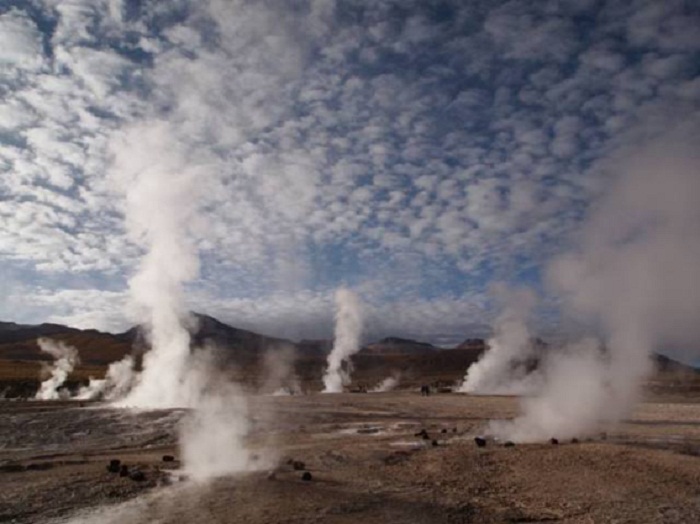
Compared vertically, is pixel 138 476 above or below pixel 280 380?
below

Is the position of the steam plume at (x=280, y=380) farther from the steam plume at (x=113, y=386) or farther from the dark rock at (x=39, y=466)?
the dark rock at (x=39, y=466)

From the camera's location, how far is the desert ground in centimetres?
1752

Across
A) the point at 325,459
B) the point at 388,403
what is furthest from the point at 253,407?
the point at 325,459

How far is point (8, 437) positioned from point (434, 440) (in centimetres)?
2625

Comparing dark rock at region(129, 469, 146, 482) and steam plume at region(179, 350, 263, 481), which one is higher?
steam plume at region(179, 350, 263, 481)

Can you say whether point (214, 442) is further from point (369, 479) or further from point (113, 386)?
point (113, 386)

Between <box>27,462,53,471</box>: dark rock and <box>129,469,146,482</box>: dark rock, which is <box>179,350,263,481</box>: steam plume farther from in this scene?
<box>27,462,53,471</box>: dark rock

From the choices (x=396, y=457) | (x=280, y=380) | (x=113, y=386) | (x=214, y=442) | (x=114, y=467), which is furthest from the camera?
(x=280, y=380)

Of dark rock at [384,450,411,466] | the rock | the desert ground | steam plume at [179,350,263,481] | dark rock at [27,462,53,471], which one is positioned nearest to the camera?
the desert ground

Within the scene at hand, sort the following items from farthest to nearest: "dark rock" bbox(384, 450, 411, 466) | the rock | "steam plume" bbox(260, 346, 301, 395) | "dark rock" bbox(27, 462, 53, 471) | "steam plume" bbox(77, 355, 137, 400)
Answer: "steam plume" bbox(260, 346, 301, 395) < "steam plume" bbox(77, 355, 137, 400) < "dark rock" bbox(384, 450, 411, 466) < "dark rock" bbox(27, 462, 53, 471) < the rock

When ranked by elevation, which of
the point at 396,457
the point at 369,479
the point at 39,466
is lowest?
the point at 369,479

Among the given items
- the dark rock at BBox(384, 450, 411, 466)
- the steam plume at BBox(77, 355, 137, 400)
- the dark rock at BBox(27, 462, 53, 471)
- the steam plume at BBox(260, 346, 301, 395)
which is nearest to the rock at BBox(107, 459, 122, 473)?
the dark rock at BBox(27, 462, 53, 471)

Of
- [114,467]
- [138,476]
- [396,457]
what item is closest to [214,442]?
[114,467]

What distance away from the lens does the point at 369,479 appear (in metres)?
22.2
